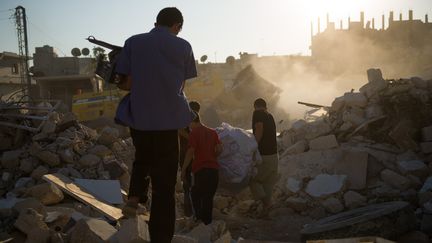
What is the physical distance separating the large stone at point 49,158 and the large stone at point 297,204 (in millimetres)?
3923

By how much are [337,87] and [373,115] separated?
23202mm

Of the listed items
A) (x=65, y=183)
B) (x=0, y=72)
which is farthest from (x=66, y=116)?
(x=0, y=72)

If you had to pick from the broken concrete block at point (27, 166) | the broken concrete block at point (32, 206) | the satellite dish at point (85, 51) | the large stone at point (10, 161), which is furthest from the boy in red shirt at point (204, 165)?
the satellite dish at point (85, 51)

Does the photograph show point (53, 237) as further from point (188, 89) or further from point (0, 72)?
point (0, 72)

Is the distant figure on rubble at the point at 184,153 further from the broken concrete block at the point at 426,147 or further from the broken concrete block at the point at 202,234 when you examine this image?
the broken concrete block at the point at 426,147

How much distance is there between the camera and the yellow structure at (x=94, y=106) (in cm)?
1711

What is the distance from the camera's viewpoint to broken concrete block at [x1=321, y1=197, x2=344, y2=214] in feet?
24.2

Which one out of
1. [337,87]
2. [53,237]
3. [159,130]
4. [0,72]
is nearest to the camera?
[159,130]

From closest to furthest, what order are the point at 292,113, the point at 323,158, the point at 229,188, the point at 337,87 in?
1. the point at 229,188
2. the point at 323,158
3. the point at 292,113
4. the point at 337,87

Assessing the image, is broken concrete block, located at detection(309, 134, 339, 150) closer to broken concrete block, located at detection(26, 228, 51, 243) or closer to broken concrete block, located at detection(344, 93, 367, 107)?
broken concrete block, located at detection(344, 93, 367, 107)

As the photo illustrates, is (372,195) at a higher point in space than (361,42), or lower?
lower

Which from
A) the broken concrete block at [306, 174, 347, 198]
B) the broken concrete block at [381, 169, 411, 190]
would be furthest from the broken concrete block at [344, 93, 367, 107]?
the broken concrete block at [306, 174, 347, 198]

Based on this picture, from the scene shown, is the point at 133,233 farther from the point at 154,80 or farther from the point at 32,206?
the point at 32,206

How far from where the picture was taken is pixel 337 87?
3180cm
